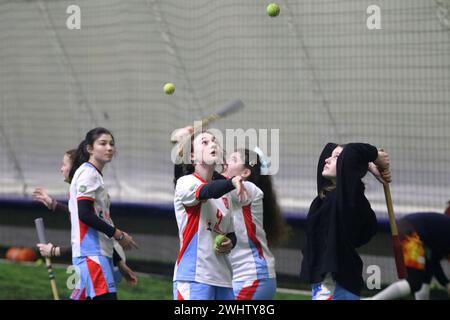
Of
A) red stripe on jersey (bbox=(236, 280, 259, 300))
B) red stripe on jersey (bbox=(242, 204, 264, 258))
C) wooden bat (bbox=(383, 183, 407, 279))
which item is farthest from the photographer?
red stripe on jersey (bbox=(242, 204, 264, 258))

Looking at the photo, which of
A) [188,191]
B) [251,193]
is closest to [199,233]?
[188,191]

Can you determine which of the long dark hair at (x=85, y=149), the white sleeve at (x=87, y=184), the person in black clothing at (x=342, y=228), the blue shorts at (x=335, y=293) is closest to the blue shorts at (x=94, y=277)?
the white sleeve at (x=87, y=184)

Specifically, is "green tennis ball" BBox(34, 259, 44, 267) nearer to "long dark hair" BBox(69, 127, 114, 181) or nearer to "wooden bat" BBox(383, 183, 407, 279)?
"long dark hair" BBox(69, 127, 114, 181)

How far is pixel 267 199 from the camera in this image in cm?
642

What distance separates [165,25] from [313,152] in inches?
74.4

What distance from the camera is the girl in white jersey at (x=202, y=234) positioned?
17.7ft

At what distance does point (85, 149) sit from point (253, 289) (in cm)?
A: 138

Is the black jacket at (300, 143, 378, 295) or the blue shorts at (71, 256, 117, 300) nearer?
the black jacket at (300, 143, 378, 295)

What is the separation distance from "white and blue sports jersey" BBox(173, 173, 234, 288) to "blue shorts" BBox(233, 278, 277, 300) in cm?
57

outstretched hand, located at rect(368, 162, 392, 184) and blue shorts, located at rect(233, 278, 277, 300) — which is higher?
outstretched hand, located at rect(368, 162, 392, 184)

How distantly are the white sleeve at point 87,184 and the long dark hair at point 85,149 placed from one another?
226 mm

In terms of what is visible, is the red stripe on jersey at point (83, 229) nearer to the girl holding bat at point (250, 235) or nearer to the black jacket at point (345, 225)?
the girl holding bat at point (250, 235)

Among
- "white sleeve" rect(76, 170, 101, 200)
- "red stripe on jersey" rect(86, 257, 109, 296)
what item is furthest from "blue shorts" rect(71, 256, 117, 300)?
"white sleeve" rect(76, 170, 101, 200)

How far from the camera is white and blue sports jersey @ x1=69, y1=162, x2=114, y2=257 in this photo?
20.4 feet
